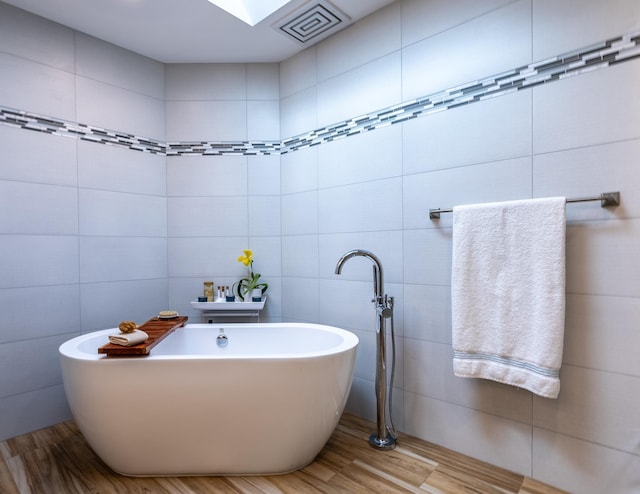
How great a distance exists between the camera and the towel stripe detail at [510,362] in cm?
139

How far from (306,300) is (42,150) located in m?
1.93

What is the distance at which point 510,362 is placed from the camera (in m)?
1.52

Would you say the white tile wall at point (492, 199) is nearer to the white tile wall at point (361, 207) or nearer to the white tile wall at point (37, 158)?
the white tile wall at point (361, 207)

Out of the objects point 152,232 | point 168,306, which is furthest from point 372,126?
point 168,306

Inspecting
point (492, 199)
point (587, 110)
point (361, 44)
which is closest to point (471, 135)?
point (492, 199)

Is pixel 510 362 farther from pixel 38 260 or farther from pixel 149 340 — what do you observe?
pixel 38 260

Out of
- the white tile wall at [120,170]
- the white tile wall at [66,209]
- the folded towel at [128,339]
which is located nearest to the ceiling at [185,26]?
the white tile wall at [66,209]

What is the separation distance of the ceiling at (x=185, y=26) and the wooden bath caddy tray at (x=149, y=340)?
1890 millimetres

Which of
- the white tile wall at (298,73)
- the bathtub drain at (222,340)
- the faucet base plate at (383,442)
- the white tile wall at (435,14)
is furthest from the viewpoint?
the white tile wall at (298,73)

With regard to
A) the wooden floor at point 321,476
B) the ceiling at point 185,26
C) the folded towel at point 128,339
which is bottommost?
the wooden floor at point 321,476

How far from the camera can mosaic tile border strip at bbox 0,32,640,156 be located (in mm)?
1387

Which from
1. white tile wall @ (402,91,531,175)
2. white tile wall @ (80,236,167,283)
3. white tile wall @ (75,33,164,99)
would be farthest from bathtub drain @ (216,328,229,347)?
white tile wall @ (75,33,164,99)

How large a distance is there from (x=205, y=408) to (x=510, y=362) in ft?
4.50

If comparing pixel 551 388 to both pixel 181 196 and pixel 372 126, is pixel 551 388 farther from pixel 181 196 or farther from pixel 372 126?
pixel 181 196
